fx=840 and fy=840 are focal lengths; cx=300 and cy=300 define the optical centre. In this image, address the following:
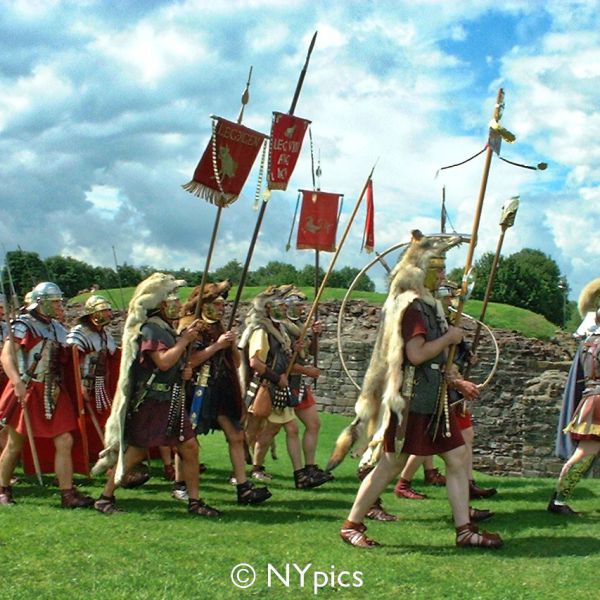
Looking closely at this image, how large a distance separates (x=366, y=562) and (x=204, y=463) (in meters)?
4.89

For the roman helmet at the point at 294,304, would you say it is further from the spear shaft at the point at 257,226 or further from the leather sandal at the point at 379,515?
the leather sandal at the point at 379,515

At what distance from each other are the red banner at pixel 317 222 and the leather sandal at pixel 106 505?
17.4ft

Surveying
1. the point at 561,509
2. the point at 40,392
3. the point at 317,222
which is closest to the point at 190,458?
the point at 40,392

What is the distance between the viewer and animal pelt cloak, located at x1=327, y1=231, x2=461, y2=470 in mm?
5535

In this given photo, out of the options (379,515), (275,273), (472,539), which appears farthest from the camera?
(275,273)

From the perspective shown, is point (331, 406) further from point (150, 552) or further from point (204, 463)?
point (150, 552)

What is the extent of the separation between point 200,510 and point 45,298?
2187 millimetres

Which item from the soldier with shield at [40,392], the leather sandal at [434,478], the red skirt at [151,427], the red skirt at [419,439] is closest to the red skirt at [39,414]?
the soldier with shield at [40,392]

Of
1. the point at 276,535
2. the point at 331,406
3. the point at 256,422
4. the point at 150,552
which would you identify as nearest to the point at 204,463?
the point at 256,422

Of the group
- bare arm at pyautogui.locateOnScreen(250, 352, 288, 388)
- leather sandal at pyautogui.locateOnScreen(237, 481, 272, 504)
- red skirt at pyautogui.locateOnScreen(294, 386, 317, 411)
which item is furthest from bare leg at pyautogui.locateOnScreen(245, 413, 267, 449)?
leather sandal at pyautogui.locateOnScreen(237, 481, 272, 504)

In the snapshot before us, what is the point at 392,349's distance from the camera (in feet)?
18.3

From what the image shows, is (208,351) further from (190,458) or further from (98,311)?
(98,311)

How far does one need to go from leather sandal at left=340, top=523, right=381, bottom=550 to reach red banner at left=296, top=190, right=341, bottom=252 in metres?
5.91

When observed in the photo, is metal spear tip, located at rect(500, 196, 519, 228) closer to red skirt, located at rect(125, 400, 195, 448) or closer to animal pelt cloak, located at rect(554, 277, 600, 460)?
animal pelt cloak, located at rect(554, 277, 600, 460)
